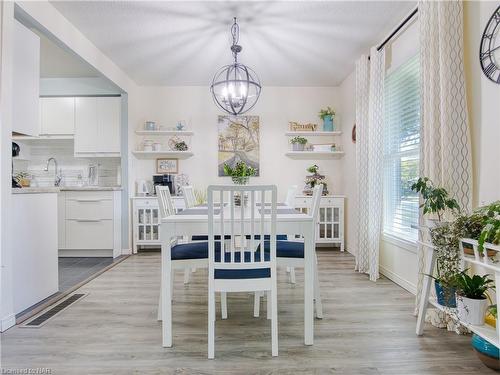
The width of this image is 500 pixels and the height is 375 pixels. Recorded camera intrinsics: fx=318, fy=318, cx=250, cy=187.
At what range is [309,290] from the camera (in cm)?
198

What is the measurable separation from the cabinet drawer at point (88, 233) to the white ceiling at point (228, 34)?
217 cm

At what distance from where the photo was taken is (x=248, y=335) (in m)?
2.11

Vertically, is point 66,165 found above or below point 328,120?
below

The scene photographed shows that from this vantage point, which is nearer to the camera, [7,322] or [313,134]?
[7,322]

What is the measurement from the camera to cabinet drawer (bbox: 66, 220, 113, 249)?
4359mm

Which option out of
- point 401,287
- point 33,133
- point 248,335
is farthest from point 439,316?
point 33,133

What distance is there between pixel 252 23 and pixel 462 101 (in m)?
2.01

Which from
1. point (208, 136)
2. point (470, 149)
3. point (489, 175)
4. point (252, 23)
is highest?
point (252, 23)

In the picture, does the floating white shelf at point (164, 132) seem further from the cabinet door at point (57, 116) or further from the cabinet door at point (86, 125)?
the cabinet door at point (57, 116)

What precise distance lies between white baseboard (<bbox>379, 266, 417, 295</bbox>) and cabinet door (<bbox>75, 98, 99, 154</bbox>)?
164 inches

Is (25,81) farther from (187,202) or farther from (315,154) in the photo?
(315,154)

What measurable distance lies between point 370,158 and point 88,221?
3.72 meters

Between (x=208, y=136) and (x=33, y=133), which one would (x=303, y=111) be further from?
(x=33, y=133)

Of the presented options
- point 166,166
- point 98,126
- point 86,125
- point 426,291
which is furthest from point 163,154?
point 426,291
